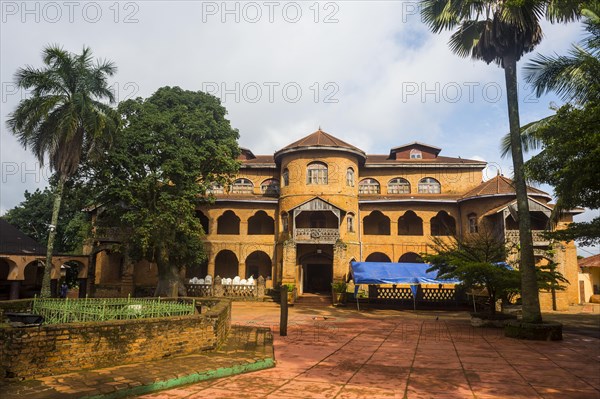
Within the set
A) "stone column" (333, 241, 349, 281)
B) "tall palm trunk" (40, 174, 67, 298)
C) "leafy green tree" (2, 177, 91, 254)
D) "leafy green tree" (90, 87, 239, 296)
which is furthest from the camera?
"leafy green tree" (2, 177, 91, 254)

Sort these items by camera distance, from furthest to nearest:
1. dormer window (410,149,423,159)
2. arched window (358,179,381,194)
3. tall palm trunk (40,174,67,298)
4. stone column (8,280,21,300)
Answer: dormer window (410,149,423,159), arched window (358,179,381,194), stone column (8,280,21,300), tall palm trunk (40,174,67,298)

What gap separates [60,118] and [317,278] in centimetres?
1924

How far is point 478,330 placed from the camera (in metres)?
14.1

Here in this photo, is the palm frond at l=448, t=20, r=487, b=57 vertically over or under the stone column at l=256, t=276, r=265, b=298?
over

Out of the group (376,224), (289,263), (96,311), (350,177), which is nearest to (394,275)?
(289,263)

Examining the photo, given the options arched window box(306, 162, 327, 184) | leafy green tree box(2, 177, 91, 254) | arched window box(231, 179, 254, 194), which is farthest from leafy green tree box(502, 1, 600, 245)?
leafy green tree box(2, 177, 91, 254)

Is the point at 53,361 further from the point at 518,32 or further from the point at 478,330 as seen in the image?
the point at 518,32

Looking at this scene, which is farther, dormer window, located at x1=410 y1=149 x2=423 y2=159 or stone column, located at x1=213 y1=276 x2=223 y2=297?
dormer window, located at x1=410 y1=149 x2=423 y2=159

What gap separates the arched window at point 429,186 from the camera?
Answer: 30466 millimetres

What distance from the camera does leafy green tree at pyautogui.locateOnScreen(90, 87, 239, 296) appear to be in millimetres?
20312

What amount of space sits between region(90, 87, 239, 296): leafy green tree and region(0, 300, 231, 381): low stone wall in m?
12.4

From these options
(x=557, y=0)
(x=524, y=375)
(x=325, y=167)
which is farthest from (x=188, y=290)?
(x=557, y=0)

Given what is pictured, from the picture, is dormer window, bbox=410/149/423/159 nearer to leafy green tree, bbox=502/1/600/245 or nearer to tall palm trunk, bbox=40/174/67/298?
leafy green tree, bbox=502/1/600/245

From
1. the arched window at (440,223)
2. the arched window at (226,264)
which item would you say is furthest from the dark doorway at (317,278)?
the arched window at (440,223)
